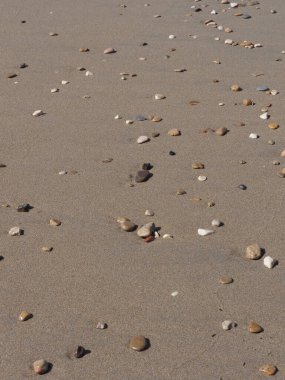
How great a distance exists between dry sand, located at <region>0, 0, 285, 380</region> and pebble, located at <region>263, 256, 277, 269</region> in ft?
0.11

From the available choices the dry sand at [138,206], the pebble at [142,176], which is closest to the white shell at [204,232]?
the dry sand at [138,206]

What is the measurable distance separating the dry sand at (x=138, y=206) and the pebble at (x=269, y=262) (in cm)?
3

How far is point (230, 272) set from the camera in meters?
3.82

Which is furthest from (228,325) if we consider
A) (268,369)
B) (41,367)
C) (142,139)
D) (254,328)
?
(142,139)

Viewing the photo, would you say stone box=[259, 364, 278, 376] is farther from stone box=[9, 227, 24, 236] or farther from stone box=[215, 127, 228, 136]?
stone box=[215, 127, 228, 136]

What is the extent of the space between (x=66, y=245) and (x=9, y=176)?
1.02 m

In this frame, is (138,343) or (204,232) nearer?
(138,343)

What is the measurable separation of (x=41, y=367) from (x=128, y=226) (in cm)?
124

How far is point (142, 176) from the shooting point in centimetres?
477

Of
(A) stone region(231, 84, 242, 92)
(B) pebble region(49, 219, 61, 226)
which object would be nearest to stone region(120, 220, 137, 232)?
(B) pebble region(49, 219, 61, 226)

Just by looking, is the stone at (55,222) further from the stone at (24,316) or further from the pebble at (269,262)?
the pebble at (269,262)

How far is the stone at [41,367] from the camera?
3.22 metres

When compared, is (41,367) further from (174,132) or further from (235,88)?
(235,88)

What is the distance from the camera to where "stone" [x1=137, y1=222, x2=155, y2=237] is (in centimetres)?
414
